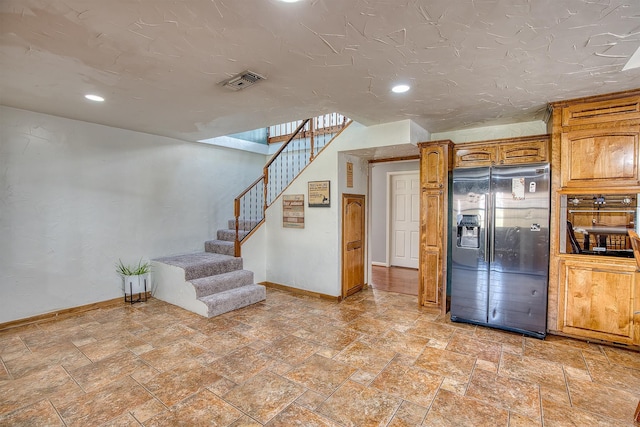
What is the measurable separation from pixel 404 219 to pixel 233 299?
4.24 metres

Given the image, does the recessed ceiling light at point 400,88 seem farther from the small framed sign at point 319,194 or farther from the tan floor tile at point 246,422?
the tan floor tile at point 246,422

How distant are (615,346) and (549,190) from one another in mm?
1644

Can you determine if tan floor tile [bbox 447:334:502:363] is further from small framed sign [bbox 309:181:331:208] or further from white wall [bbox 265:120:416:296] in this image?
small framed sign [bbox 309:181:331:208]

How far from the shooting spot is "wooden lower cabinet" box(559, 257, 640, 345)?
2.91 meters

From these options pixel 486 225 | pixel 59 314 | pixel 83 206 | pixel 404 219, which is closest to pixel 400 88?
pixel 486 225

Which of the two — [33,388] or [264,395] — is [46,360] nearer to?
[33,388]

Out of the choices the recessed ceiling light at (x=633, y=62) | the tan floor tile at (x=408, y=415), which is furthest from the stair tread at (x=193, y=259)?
the recessed ceiling light at (x=633, y=62)

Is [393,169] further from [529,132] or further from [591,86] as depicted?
[591,86]

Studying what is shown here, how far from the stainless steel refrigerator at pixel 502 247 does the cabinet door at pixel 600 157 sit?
10.6 inches

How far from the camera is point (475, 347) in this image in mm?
3055

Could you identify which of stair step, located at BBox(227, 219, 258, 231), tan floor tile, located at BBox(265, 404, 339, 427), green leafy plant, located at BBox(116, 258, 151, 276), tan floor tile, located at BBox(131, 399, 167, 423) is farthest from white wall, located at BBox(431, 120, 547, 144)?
green leafy plant, located at BBox(116, 258, 151, 276)

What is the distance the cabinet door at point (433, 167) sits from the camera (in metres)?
3.95

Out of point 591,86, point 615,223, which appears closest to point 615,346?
point 615,223

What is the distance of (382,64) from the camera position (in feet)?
7.71
